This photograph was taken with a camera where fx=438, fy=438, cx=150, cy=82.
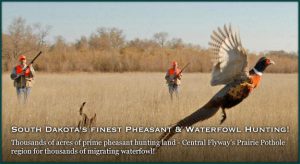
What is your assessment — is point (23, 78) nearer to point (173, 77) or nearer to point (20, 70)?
point (20, 70)

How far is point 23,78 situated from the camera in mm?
11180

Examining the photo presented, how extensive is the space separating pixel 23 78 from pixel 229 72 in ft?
20.1

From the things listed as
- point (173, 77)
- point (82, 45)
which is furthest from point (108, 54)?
point (173, 77)

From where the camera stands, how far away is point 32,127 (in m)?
7.63

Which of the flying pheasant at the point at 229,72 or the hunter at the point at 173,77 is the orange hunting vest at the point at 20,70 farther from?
the flying pheasant at the point at 229,72

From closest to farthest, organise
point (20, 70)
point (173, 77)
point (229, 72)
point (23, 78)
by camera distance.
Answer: point (229, 72) → point (20, 70) → point (23, 78) → point (173, 77)

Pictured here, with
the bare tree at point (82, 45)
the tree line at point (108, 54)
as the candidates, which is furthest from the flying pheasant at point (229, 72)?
the bare tree at point (82, 45)

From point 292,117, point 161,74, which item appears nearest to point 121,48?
point 161,74

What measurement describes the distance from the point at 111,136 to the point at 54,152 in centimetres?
97

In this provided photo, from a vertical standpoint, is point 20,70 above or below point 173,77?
above

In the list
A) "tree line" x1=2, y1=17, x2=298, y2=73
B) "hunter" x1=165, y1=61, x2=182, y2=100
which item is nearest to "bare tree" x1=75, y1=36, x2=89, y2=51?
"tree line" x1=2, y1=17, x2=298, y2=73

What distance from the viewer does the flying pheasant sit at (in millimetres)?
6902

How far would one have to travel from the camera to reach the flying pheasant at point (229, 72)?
22.6ft

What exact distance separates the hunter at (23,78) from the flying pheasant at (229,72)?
474cm
